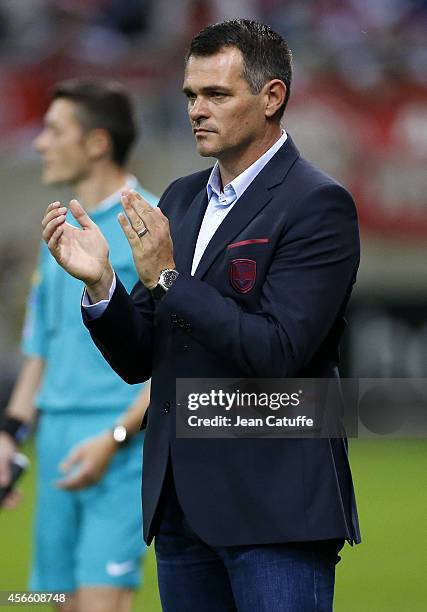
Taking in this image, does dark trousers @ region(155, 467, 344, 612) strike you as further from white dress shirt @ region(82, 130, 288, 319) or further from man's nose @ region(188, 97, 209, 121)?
man's nose @ region(188, 97, 209, 121)

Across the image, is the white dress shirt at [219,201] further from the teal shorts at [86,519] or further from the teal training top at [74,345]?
the teal shorts at [86,519]

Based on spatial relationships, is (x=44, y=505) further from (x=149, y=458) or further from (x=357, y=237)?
(x=357, y=237)

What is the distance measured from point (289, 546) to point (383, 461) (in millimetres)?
8561

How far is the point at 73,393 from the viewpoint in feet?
14.9

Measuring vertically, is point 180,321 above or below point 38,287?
below

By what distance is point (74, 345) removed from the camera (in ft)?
14.8

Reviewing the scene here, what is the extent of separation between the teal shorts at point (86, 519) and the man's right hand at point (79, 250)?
1.73 meters

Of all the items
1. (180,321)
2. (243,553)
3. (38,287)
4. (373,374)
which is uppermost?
(373,374)

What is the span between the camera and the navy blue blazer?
2.61m

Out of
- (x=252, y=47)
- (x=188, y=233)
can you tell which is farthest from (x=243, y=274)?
(x=252, y=47)

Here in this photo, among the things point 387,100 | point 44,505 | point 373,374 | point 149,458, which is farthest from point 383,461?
point 149,458

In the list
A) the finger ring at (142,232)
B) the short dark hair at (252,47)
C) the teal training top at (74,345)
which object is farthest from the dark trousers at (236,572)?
the teal training top at (74,345)

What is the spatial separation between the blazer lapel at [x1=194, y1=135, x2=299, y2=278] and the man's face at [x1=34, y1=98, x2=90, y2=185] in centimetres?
210

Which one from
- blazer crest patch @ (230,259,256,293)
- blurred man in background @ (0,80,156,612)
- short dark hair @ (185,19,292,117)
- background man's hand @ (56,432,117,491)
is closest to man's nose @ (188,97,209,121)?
short dark hair @ (185,19,292,117)
